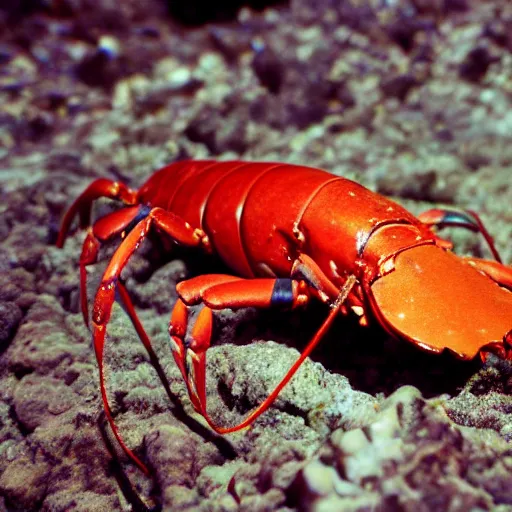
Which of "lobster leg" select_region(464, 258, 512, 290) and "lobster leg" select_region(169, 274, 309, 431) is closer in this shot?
"lobster leg" select_region(169, 274, 309, 431)

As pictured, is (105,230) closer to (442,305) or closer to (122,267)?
(122,267)

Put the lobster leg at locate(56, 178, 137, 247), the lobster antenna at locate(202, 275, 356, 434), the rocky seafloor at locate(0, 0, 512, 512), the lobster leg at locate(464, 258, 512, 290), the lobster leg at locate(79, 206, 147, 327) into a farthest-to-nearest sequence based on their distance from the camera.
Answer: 1. the lobster leg at locate(56, 178, 137, 247)
2. the lobster leg at locate(79, 206, 147, 327)
3. the lobster leg at locate(464, 258, 512, 290)
4. the lobster antenna at locate(202, 275, 356, 434)
5. the rocky seafloor at locate(0, 0, 512, 512)

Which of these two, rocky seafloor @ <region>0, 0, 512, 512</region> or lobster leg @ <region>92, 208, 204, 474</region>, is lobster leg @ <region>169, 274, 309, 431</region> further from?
lobster leg @ <region>92, 208, 204, 474</region>

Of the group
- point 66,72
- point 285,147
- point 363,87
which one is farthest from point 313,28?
point 66,72

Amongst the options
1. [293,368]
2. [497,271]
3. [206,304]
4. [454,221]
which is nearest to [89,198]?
[206,304]

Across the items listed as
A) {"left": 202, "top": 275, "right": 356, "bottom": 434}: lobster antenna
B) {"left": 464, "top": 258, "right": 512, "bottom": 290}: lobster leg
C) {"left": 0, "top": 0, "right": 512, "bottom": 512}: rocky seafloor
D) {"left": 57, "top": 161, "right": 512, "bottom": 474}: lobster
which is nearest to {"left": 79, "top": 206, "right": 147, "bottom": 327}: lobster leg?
{"left": 57, "top": 161, "right": 512, "bottom": 474}: lobster

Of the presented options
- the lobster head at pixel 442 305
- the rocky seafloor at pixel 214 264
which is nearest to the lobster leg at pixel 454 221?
the rocky seafloor at pixel 214 264
